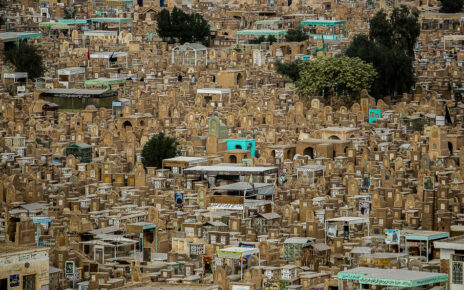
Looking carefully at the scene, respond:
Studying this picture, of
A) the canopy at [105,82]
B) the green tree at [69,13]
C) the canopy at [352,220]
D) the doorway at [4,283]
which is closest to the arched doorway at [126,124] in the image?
the canopy at [105,82]

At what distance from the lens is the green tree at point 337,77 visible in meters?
70.3

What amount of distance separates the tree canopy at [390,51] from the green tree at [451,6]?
11197mm

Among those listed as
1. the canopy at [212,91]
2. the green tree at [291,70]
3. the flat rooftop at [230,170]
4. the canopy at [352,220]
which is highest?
the green tree at [291,70]

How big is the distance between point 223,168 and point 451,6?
3846 centimetres

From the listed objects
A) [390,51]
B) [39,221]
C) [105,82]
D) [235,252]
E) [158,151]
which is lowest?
[235,252]

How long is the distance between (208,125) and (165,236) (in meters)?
15.8

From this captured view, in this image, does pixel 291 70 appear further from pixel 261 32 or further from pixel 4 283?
pixel 4 283

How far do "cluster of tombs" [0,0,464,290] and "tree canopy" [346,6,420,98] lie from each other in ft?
4.23

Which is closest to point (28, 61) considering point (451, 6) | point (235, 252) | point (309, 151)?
point (309, 151)

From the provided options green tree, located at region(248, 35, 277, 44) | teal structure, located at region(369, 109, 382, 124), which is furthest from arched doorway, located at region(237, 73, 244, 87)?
green tree, located at region(248, 35, 277, 44)

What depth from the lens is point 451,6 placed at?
90562 millimetres

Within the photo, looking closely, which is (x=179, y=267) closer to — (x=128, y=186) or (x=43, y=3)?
(x=128, y=186)

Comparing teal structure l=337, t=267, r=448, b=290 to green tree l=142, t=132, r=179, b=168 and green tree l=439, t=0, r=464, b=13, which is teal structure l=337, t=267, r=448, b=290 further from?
green tree l=439, t=0, r=464, b=13

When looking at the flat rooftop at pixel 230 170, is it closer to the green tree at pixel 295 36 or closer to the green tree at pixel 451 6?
the green tree at pixel 295 36
